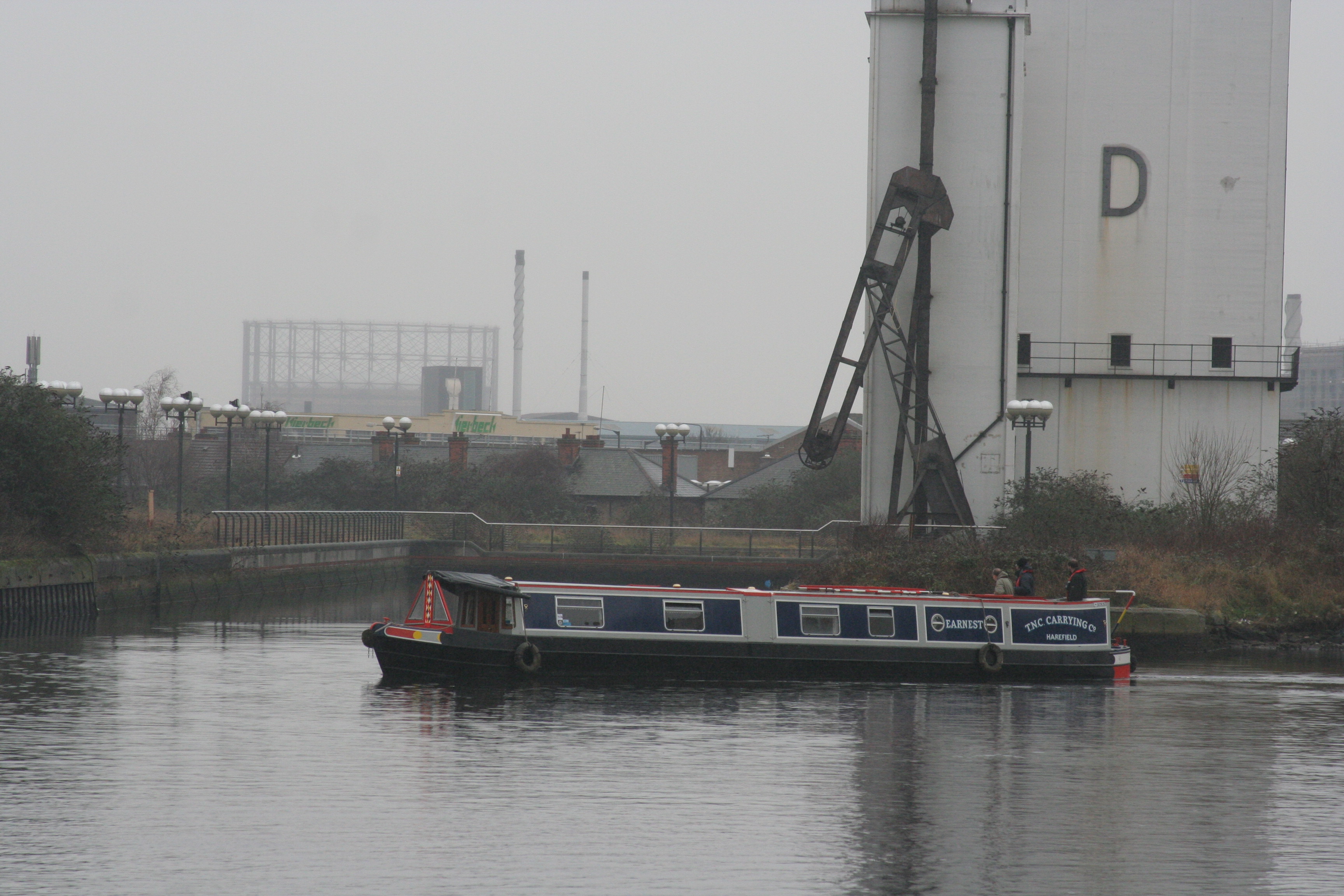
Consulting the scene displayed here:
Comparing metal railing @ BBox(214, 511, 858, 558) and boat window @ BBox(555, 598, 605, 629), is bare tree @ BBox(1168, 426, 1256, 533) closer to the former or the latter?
metal railing @ BBox(214, 511, 858, 558)

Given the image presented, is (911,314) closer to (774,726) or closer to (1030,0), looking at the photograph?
(1030,0)

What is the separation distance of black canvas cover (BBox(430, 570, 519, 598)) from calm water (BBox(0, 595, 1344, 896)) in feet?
5.08

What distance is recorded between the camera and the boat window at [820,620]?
25.4 m

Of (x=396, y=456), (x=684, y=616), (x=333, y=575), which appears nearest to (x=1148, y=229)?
(x=396, y=456)

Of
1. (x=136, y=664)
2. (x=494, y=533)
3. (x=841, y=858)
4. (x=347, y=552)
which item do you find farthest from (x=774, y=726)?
(x=494, y=533)

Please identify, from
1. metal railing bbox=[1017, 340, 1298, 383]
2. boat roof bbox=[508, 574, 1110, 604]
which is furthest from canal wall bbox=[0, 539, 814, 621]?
metal railing bbox=[1017, 340, 1298, 383]

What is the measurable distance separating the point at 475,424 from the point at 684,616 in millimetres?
99684

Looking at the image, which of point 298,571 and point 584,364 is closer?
point 298,571

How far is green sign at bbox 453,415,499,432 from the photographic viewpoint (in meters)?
122

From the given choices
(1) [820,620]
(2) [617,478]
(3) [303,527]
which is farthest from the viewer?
(2) [617,478]

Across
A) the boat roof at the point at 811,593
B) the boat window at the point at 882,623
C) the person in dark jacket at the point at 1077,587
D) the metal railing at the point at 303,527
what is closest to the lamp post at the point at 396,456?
the metal railing at the point at 303,527

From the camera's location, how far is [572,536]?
174ft

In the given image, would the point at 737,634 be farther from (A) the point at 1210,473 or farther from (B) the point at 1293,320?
(B) the point at 1293,320

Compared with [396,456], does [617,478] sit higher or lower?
lower
